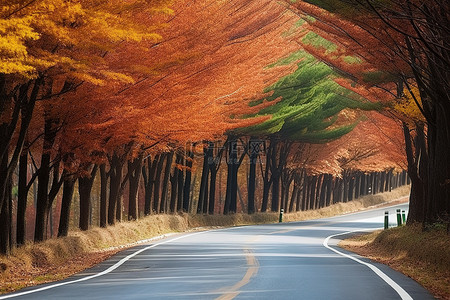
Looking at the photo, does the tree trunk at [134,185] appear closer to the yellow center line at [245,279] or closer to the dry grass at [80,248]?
the dry grass at [80,248]

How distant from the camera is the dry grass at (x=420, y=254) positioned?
17.8m

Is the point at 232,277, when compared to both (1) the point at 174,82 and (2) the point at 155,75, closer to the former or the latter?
(2) the point at 155,75

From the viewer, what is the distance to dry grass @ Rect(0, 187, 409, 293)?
64.3 ft

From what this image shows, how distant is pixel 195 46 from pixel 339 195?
74486 millimetres

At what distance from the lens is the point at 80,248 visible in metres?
27.0

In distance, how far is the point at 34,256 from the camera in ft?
73.3

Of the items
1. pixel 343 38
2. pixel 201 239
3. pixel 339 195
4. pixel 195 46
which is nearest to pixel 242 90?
pixel 201 239

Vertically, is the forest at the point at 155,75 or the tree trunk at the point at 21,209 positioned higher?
the forest at the point at 155,75

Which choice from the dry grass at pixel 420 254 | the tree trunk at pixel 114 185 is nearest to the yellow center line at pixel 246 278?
the dry grass at pixel 420 254

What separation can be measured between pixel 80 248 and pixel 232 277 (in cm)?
1028

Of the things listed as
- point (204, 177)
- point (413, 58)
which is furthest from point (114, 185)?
point (413, 58)

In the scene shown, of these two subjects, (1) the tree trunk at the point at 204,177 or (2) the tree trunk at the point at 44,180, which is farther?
(1) the tree trunk at the point at 204,177

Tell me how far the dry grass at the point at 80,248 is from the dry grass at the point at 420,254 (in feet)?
24.1

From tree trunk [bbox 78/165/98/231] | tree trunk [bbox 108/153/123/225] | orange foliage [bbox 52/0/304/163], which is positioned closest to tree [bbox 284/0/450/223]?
orange foliage [bbox 52/0/304/163]
